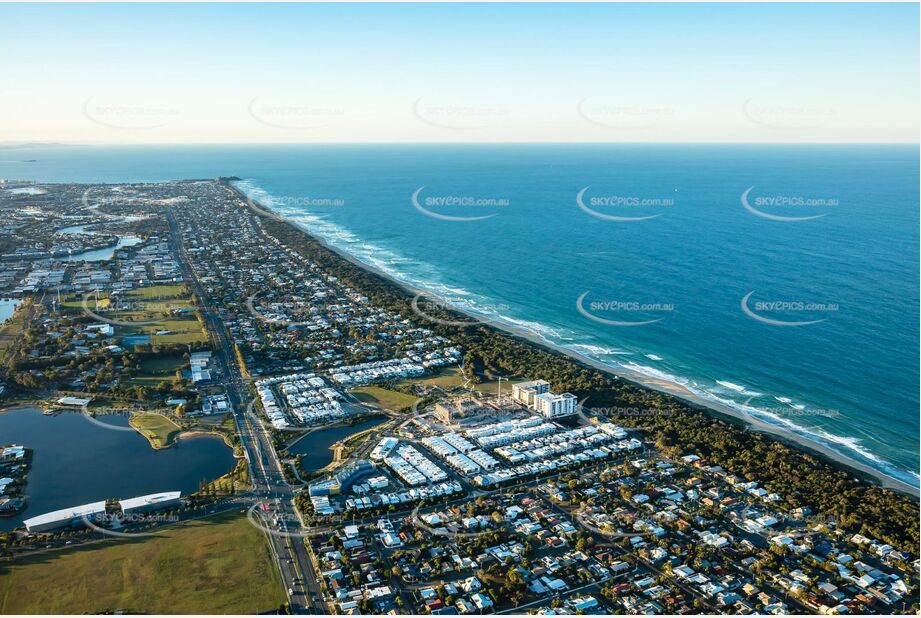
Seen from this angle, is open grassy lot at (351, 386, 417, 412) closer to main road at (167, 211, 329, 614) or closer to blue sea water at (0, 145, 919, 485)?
main road at (167, 211, 329, 614)

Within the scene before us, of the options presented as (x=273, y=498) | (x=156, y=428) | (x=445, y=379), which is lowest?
(x=273, y=498)

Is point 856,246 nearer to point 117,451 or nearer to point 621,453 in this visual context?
point 621,453

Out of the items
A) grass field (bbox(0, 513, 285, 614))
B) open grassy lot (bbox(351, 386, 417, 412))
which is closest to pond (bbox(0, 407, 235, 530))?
grass field (bbox(0, 513, 285, 614))

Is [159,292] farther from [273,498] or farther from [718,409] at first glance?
[718,409]

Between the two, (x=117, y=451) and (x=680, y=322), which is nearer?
(x=117, y=451)

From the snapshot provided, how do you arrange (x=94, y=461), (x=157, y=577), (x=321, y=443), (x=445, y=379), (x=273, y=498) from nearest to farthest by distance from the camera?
(x=157, y=577) → (x=273, y=498) → (x=94, y=461) → (x=321, y=443) → (x=445, y=379)

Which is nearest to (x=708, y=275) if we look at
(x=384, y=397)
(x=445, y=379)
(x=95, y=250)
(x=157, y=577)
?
(x=445, y=379)

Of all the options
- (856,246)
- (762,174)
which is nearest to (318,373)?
(856,246)
